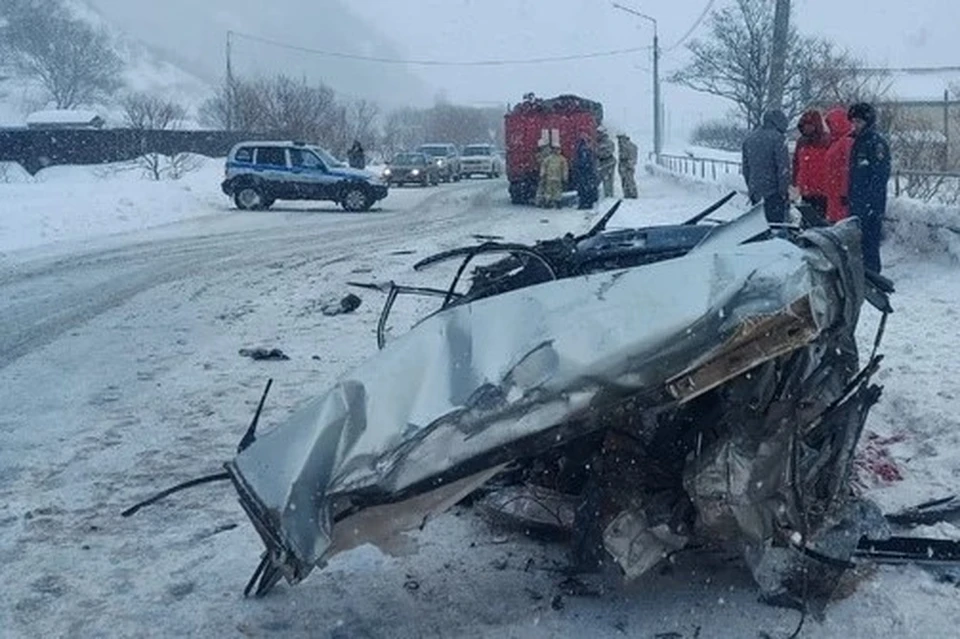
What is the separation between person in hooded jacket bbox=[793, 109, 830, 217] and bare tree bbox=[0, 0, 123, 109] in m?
90.9

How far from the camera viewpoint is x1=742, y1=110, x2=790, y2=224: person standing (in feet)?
34.6

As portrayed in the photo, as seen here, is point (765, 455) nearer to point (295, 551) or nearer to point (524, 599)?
point (524, 599)

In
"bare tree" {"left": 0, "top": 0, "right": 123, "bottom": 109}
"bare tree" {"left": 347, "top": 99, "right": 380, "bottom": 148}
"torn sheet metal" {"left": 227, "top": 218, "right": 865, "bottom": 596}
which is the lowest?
"torn sheet metal" {"left": 227, "top": 218, "right": 865, "bottom": 596}

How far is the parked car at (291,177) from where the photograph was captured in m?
26.4

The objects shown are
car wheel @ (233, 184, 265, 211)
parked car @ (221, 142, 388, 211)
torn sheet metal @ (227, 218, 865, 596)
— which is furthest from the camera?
car wheel @ (233, 184, 265, 211)

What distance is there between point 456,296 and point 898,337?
428 centimetres

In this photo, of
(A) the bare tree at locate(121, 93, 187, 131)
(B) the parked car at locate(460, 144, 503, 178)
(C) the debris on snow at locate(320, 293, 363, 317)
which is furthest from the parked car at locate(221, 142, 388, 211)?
(B) the parked car at locate(460, 144, 503, 178)

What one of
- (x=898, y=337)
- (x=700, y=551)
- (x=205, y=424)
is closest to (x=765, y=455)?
(x=700, y=551)

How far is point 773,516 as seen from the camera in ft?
11.7

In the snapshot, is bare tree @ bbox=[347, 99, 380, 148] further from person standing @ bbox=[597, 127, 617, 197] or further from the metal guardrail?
person standing @ bbox=[597, 127, 617, 197]

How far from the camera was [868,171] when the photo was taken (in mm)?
8469

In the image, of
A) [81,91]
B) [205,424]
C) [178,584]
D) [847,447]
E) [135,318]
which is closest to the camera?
[847,447]

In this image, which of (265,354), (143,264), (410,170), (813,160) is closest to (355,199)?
(143,264)

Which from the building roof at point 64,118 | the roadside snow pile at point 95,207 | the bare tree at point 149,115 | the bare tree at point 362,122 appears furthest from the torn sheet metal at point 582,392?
the building roof at point 64,118
